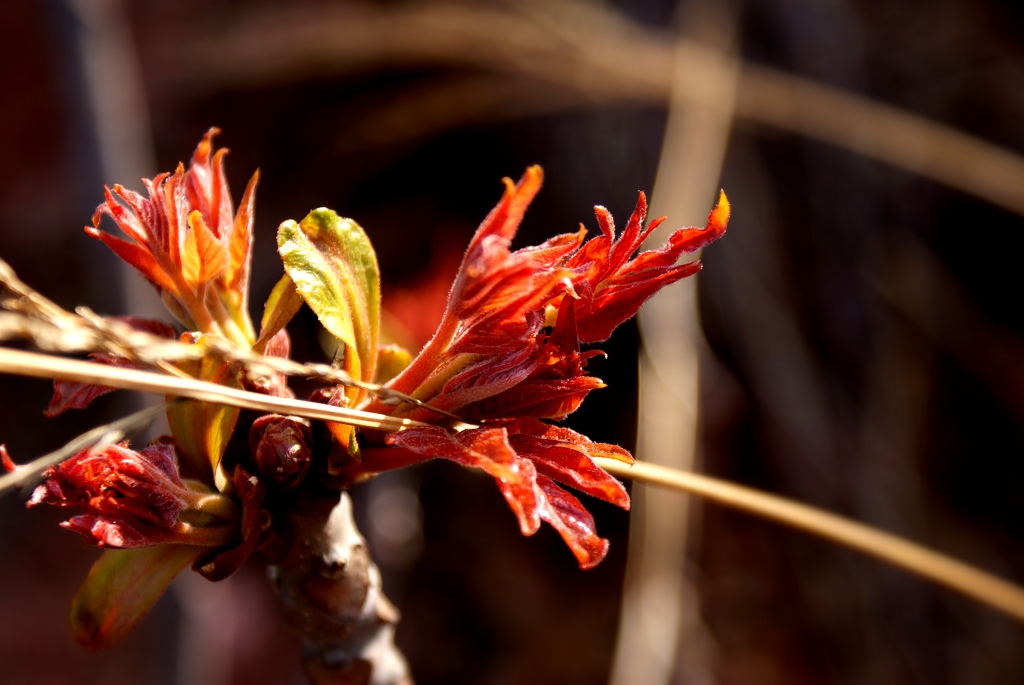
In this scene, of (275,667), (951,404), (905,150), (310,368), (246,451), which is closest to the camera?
(310,368)

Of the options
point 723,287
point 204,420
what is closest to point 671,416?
point 723,287

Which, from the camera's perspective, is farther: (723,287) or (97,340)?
(723,287)

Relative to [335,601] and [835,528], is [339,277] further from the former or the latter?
[835,528]

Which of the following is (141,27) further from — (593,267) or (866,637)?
(866,637)

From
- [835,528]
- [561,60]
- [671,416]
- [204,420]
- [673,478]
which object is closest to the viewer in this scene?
[204,420]

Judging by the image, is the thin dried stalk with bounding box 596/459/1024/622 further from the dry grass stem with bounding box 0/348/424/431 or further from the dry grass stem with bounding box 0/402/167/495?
the dry grass stem with bounding box 0/402/167/495

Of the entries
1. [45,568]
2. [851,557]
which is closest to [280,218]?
[45,568]
